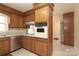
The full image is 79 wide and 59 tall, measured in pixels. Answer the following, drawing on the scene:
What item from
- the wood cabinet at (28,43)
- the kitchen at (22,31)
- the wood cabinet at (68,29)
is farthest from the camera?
the wood cabinet at (68,29)

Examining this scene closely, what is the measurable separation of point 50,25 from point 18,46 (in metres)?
0.97

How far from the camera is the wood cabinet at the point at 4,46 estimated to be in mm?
1685

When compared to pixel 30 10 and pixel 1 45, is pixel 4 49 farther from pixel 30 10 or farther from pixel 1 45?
pixel 30 10

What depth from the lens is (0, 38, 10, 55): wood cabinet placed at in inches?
66.3

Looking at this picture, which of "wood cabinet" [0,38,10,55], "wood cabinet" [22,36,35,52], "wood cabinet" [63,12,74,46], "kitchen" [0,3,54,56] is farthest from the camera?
"wood cabinet" [63,12,74,46]

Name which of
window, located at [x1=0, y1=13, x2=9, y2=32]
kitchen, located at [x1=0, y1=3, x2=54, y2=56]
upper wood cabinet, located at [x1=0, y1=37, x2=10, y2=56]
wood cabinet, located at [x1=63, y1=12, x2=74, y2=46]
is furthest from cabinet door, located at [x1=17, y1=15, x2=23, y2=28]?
wood cabinet, located at [x1=63, y1=12, x2=74, y2=46]

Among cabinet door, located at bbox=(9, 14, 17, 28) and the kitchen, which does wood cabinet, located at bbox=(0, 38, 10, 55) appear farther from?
cabinet door, located at bbox=(9, 14, 17, 28)

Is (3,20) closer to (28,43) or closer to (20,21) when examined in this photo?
(20,21)

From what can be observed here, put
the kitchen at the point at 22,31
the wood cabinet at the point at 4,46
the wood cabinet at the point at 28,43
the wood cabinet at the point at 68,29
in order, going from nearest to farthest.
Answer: the kitchen at the point at 22,31 → the wood cabinet at the point at 4,46 → the wood cabinet at the point at 28,43 → the wood cabinet at the point at 68,29

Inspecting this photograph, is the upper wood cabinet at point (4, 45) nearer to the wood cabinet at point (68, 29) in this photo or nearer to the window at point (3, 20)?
the window at point (3, 20)

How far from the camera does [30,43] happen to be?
75.5 inches

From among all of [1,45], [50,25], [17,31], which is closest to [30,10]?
[50,25]

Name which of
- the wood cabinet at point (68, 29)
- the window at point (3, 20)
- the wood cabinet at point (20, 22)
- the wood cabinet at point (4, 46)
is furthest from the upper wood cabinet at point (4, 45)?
the wood cabinet at point (68, 29)

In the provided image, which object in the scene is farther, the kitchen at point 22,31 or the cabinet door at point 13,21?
the cabinet door at point 13,21
